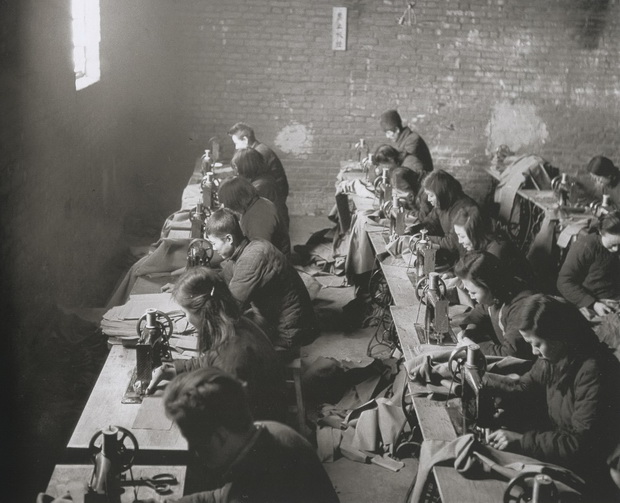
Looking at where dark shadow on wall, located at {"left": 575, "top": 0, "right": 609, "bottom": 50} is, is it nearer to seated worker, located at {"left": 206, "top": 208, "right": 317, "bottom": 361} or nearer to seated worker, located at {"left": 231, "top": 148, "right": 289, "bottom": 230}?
seated worker, located at {"left": 231, "top": 148, "right": 289, "bottom": 230}

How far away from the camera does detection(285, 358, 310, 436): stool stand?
4801 millimetres

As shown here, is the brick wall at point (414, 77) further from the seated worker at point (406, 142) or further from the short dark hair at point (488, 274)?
the short dark hair at point (488, 274)

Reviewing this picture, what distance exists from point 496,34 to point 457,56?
0.59m

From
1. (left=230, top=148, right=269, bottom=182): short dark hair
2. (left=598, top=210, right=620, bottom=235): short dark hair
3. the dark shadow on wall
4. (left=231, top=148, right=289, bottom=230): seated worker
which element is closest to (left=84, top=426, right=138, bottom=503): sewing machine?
(left=598, top=210, right=620, bottom=235): short dark hair

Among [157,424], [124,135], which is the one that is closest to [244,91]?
[124,135]

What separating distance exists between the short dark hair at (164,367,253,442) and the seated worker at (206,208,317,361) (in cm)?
228

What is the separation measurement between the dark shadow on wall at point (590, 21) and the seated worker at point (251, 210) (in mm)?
6383

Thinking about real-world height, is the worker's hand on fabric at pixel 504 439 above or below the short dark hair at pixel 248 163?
below

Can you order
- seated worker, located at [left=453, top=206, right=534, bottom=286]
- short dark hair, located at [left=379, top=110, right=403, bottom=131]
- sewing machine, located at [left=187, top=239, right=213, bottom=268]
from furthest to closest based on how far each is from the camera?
short dark hair, located at [left=379, top=110, right=403, bottom=131] → seated worker, located at [left=453, top=206, right=534, bottom=286] → sewing machine, located at [left=187, top=239, right=213, bottom=268]

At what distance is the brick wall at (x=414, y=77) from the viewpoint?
10297 millimetres

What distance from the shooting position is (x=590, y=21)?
1039 cm

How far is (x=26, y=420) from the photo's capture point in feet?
16.9

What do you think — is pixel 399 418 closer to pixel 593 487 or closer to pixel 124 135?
pixel 593 487

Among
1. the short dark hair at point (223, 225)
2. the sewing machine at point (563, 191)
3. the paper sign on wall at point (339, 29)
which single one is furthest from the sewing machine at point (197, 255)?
the paper sign on wall at point (339, 29)
